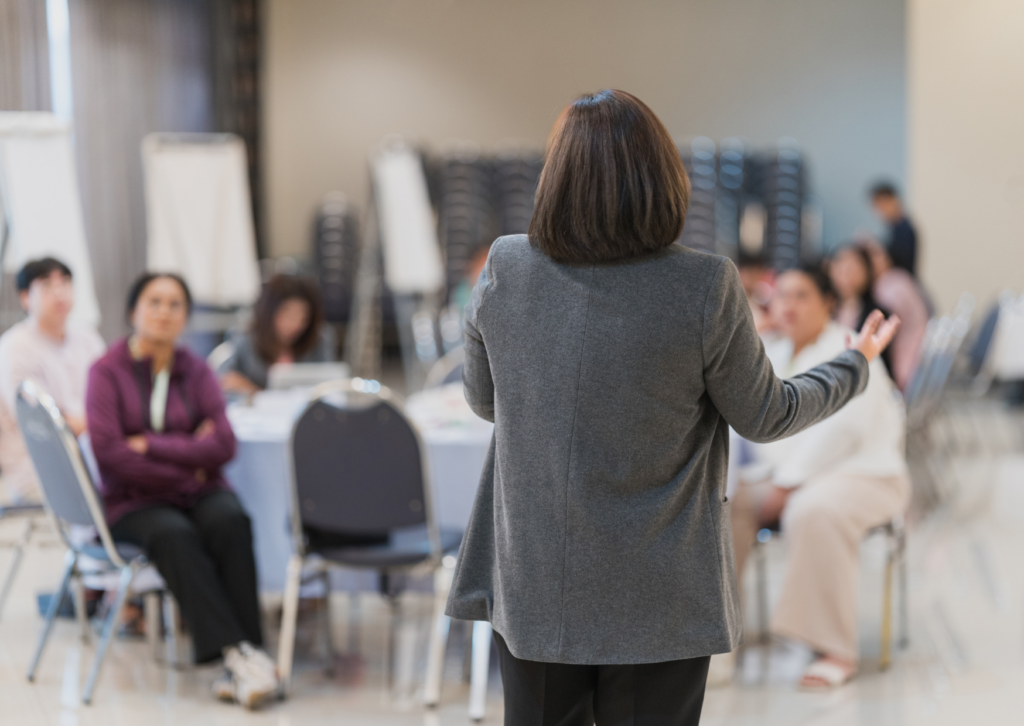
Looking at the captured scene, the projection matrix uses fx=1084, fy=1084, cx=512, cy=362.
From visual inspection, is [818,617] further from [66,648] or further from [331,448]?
[66,648]

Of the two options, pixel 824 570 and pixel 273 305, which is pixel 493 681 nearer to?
pixel 824 570

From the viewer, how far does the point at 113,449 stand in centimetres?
295

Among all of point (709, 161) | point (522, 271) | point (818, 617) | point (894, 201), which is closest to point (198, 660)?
point (818, 617)

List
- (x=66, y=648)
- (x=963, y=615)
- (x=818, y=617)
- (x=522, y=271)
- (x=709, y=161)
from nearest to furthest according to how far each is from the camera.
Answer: (x=522, y=271), (x=818, y=617), (x=66, y=648), (x=963, y=615), (x=709, y=161)

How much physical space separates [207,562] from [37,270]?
1272 mm

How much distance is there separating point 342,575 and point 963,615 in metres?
2.05

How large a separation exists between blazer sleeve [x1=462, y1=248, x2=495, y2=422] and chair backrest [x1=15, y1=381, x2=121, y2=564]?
158 centimetres

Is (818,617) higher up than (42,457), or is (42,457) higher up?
(42,457)

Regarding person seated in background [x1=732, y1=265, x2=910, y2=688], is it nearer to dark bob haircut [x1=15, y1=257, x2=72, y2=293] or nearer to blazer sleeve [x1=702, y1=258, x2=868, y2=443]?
blazer sleeve [x1=702, y1=258, x2=868, y2=443]

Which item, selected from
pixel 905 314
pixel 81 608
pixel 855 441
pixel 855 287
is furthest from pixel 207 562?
pixel 905 314

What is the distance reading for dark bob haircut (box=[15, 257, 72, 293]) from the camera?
3.50 metres

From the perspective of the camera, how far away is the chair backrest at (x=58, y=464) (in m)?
2.73

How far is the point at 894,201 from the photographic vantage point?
7309mm

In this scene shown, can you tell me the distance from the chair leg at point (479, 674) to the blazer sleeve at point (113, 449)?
93 cm
